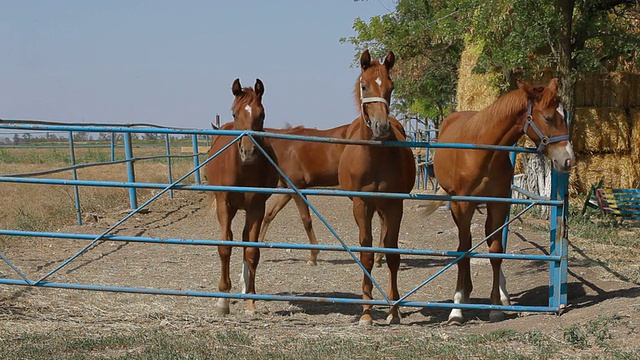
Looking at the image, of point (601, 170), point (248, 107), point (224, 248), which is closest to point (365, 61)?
point (248, 107)

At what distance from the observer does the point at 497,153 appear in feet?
18.0

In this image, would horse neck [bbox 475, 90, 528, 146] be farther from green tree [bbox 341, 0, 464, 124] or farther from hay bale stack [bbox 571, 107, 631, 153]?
green tree [bbox 341, 0, 464, 124]

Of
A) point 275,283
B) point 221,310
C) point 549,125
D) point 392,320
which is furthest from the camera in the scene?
point 275,283

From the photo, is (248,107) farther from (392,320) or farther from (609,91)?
(609,91)

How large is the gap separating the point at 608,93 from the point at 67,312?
1135 cm

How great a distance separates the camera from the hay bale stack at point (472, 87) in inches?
534

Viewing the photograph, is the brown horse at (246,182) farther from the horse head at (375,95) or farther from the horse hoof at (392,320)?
the horse hoof at (392,320)

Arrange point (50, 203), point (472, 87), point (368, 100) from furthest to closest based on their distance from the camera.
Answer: point (472, 87) → point (50, 203) → point (368, 100)

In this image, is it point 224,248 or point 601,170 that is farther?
point 601,170

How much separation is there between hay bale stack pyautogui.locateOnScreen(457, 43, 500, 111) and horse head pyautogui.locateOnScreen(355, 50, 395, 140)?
8.19 meters

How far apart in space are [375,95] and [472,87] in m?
9.38

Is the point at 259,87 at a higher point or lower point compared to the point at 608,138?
higher

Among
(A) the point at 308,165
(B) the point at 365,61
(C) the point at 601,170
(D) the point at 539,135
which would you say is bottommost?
(C) the point at 601,170

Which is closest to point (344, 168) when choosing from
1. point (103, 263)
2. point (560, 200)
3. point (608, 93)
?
point (560, 200)
